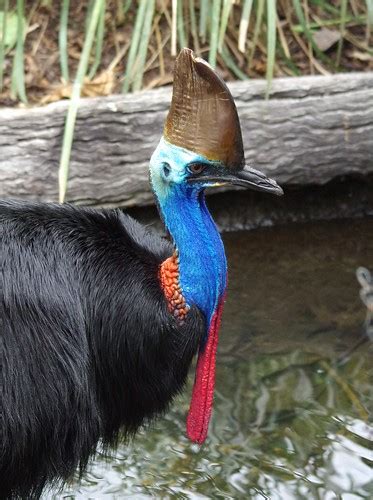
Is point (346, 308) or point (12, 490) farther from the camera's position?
point (346, 308)

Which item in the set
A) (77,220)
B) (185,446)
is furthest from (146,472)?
(77,220)

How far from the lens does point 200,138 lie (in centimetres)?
260

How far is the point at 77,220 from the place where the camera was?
2.76 m

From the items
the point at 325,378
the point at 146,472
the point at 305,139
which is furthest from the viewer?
the point at 305,139

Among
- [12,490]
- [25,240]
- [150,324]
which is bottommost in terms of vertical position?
[12,490]

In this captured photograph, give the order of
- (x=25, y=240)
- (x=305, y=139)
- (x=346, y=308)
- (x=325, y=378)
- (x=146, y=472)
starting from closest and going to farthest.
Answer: (x=25, y=240) < (x=146, y=472) < (x=325, y=378) < (x=346, y=308) < (x=305, y=139)

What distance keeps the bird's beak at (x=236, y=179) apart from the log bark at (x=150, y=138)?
1661 millimetres

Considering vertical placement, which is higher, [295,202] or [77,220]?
[77,220]

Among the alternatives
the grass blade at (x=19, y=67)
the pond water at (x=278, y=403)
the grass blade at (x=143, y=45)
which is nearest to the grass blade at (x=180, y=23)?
the grass blade at (x=143, y=45)

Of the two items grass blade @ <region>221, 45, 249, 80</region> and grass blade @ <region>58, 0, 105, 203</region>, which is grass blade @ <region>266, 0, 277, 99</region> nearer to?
grass blade @ <region>221, 45, 249, 80</region>

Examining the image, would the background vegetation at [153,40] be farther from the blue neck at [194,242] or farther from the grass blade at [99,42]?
the blue neck at [194,242]

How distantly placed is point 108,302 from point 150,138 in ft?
5.80

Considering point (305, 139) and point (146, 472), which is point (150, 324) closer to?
point (146, 472)

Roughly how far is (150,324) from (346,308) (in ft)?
5.52
